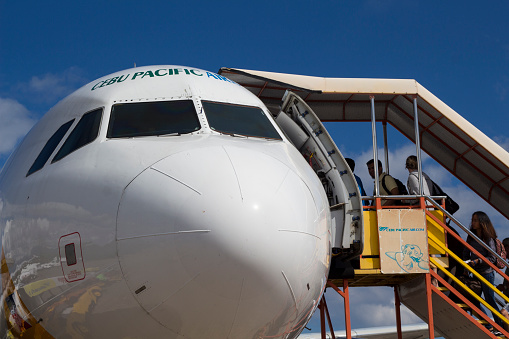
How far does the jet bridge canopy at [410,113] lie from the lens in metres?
12.1

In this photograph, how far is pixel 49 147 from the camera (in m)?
7.32

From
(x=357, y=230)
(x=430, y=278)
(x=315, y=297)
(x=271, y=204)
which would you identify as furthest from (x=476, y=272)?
(x=271, y=204)

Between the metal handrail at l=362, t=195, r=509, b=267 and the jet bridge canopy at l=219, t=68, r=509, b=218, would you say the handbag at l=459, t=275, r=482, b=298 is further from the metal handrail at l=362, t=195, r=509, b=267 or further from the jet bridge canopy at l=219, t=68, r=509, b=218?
the jet bridge canopy at l=219, t=68, r=509, b=218

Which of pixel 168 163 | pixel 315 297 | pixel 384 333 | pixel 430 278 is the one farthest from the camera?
pixel 384 333

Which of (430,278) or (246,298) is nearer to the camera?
(246,298)

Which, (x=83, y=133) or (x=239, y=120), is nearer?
(x=83, y=133)

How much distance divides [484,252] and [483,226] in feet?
1.72

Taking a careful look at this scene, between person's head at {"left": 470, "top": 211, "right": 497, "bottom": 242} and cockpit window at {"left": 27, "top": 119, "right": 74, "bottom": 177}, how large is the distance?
8.13 metres

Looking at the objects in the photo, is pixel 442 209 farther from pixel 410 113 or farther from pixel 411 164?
pixel 410 113

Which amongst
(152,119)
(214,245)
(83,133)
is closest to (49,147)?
(83,133)

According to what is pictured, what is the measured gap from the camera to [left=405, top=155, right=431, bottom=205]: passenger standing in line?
12.2 metres

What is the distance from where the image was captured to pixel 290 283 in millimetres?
5707

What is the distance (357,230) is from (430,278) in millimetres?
2648

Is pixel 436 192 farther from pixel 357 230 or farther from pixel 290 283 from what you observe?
pixel 290 283
